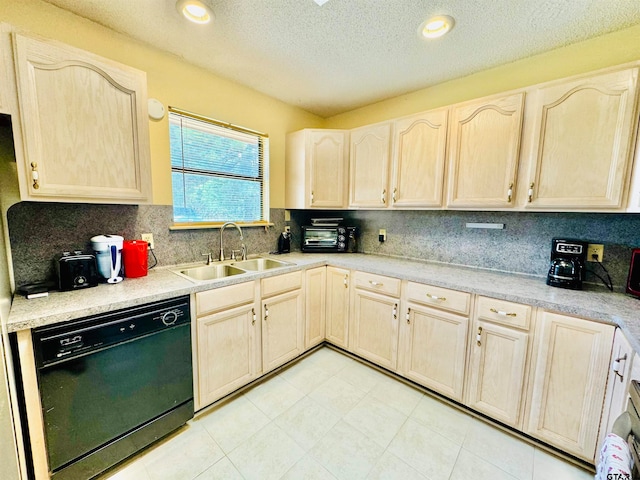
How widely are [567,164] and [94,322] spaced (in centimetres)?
270

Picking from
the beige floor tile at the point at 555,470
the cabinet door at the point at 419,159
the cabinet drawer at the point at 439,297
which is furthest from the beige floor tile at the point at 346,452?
the cabinet door at the point at 419,159

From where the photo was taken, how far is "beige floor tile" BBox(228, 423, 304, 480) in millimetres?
1362

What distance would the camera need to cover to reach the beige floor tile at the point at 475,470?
1346 millimetres

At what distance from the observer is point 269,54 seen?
1.88m

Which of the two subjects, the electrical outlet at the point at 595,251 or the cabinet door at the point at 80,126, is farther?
the electrical outlet at the point at 595,251

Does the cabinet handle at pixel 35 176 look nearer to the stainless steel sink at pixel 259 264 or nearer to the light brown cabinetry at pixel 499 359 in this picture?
the stainless steel sink at pixel 259 264

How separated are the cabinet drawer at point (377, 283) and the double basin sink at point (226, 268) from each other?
0.62 metres

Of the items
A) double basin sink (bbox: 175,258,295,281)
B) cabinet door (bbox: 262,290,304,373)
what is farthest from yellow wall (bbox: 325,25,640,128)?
cabinet door (bbox: 262,290,304,373)

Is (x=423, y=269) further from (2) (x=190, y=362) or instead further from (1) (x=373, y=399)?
(2) (x=190, y=362)

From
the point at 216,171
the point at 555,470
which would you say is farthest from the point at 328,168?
the point at 555,470

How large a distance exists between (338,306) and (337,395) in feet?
2.44

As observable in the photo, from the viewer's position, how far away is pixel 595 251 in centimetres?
169

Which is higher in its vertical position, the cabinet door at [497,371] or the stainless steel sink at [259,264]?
the stainless steel sink at [259,264]

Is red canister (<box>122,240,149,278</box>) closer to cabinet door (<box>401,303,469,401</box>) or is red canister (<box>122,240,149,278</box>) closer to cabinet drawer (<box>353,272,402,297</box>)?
cabinet drawer (<box>353,272,402,297</box>)
